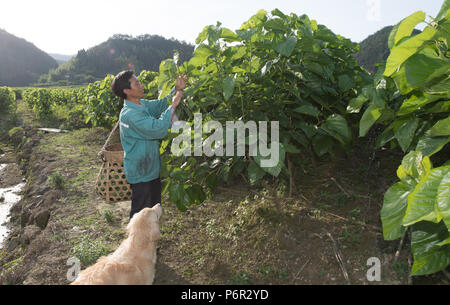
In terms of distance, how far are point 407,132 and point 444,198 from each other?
692 millimetres

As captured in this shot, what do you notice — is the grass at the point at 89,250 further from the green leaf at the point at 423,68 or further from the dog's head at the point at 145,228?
the green leaf at the point at 423,68

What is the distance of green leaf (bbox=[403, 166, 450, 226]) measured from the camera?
1085mm

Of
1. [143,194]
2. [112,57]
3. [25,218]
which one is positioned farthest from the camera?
[112,57]

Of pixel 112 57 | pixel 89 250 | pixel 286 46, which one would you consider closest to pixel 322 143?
pixel 286 46

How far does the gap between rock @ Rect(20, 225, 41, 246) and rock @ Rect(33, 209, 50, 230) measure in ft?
0.19

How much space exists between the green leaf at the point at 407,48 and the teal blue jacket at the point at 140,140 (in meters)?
1.50

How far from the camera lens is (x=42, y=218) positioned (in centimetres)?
393

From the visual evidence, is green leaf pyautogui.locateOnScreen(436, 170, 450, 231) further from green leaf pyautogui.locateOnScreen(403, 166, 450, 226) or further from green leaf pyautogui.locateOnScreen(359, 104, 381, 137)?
green leaf pyautogui.locateOnScreen(359, 104, 381, 137)

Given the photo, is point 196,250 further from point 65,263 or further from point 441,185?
point 441,185

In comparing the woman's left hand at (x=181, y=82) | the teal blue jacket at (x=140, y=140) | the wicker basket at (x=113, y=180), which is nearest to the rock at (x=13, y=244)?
the wicker basket at (x=113, y=180)

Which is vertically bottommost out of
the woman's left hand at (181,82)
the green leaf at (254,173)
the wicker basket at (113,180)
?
the wicker basket at (113,180)

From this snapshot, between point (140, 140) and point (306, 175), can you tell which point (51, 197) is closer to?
point (140, 140)

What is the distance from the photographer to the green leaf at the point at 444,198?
967 mm

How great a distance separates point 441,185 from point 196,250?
6.46ft
